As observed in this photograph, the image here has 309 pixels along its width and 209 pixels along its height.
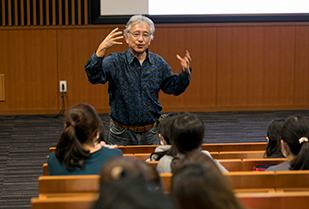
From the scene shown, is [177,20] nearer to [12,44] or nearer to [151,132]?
[12,44]

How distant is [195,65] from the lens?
21.5 feet

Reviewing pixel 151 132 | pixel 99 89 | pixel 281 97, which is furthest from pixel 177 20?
pixel 151 132

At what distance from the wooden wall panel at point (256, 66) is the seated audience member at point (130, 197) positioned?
19.7 feet

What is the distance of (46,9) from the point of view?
619 cm

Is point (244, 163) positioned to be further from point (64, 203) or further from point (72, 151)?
point (64, 203)

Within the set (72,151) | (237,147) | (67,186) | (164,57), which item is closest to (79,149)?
(72,151)

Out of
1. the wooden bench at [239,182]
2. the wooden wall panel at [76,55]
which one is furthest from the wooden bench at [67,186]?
the wooden wall panel at [76,55]

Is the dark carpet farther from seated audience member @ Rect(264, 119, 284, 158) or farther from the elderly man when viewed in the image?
seated audience member @ Rect(264, 119, 284, 158)

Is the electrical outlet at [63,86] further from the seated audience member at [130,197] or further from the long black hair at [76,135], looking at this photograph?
the seated audience member at [130,197]

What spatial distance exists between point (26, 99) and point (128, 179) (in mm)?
5950

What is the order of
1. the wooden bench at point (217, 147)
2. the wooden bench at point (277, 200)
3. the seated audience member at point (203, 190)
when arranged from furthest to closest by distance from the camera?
1. the wooden bench at point (217, 147)
2. the wooden bench at point (277, 200)
3. the seated audience member at point (203, 190)

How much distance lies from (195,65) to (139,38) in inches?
150

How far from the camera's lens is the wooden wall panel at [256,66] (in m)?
6.53

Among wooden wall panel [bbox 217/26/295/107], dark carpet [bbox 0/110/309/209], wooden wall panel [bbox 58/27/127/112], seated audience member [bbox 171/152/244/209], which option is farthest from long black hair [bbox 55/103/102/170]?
wooden wall panel [bbox 217/26/295/107]
